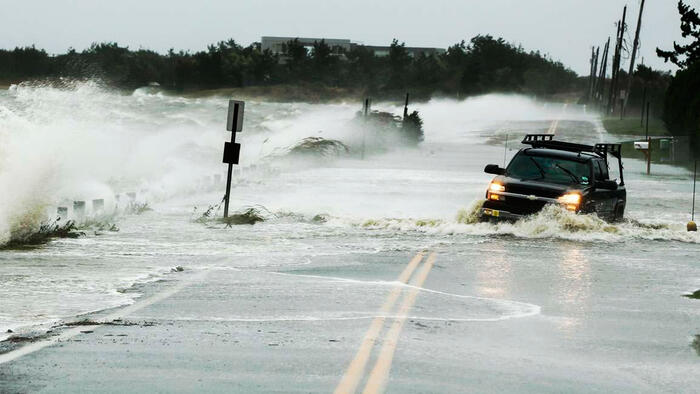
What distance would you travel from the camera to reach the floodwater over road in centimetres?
842

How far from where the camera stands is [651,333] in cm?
1065

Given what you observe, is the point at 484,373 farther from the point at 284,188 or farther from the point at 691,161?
the point at 691,161

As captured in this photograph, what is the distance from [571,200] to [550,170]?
1238 mm

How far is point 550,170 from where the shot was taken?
2145 centimetres

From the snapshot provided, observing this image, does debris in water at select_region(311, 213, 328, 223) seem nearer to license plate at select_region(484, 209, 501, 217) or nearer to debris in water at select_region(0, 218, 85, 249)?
license plate at select_region(484, 209, 501, 217)

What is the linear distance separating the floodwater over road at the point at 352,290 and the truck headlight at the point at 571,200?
246 millimetres

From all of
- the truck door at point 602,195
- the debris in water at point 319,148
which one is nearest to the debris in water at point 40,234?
the truck door at point 602,195

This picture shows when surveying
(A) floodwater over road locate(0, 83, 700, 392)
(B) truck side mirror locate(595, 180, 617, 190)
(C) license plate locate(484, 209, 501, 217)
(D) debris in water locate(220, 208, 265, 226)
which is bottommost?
(D) debris in water locate(220, 208, 265, 226)

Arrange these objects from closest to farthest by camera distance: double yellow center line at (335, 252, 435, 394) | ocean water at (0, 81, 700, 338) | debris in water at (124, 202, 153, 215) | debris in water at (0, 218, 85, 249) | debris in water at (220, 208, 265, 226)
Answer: double yellow center line at (335, 252, 435, 394) < ocean water at (0, 81, 700, 338) < debris in water at (0, 218, 85, 249) < debris in water at (220, 208, 265, 226) < debris in water at (124, 202, 153, 215)

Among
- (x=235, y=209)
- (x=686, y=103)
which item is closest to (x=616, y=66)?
(x=686, y=103)

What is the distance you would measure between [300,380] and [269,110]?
14240 cm

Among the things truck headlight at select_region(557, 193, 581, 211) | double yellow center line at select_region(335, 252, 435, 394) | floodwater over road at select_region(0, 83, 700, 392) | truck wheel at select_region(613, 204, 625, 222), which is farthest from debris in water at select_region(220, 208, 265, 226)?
double yellow center line at select_region(335, 252, 435, 394)

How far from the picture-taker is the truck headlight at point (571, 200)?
20.3 metres

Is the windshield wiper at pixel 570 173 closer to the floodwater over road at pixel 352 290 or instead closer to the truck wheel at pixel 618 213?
the floodwater over road at pixel 352 290
